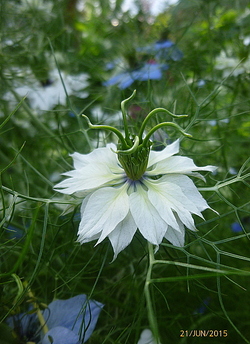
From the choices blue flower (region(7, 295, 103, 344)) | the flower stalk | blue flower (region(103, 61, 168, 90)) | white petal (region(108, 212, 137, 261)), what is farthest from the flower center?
blue flower (region(103, 61, 168, 90))

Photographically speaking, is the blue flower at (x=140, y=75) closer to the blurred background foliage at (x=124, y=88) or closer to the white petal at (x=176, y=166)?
the blurred background foliage at (x=124, y=88)

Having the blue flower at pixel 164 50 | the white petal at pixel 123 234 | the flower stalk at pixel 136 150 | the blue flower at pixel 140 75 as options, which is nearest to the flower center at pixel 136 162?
the flower stalk at pixel 136 150

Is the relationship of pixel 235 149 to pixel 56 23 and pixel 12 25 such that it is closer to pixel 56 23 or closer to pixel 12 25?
pixel 56 23

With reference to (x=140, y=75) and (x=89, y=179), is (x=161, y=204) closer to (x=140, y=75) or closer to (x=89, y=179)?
(x=89, y=179)

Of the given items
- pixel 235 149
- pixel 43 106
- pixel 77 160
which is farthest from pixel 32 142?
pixel 235 149

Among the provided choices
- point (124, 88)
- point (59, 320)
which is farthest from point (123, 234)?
point (124, 88)

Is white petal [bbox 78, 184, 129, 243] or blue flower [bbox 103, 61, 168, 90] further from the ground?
blue flower [bbox 103, 61, 168, 90]

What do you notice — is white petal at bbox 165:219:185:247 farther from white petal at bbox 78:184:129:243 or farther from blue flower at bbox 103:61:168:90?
blue flower at bbox 103:61:168:90
